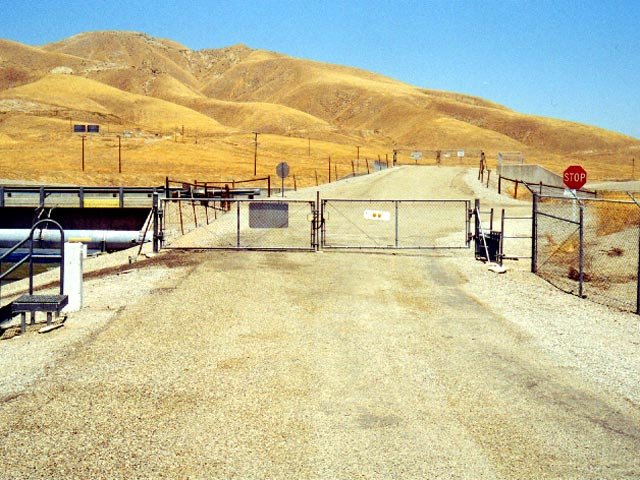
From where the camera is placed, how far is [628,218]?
78.5 feet

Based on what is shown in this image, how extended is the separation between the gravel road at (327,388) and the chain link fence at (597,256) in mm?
1225

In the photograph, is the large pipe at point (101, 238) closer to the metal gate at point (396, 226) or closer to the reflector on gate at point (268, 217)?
the reflector on gate at point (268, 217)

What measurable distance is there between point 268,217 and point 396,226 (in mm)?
6806

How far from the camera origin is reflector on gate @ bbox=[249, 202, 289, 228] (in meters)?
25.0

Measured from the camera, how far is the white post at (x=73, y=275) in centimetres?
1207

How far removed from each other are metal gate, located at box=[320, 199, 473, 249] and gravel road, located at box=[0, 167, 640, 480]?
6.44 m

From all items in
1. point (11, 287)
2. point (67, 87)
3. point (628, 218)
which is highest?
point (67, 87)

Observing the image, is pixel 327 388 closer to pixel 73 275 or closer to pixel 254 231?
pixel 73 275

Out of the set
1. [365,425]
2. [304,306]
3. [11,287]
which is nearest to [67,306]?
[304,306]

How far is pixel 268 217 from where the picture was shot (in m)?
25.7

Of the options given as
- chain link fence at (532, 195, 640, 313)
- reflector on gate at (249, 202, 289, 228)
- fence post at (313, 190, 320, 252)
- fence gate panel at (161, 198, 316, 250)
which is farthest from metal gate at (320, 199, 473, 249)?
chain link fence at (532, 195, 640, 313)

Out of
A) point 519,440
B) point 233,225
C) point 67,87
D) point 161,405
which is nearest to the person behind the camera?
point 519,440

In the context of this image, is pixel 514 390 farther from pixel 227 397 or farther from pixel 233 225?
pixel 233 225

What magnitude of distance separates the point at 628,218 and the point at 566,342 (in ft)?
49.8
